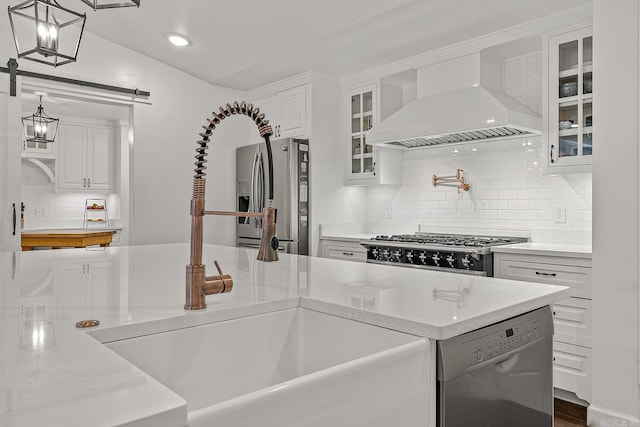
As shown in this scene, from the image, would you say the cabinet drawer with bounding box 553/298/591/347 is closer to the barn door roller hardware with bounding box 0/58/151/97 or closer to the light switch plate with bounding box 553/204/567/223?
the light switch plate with bounding box 553/204/567/223

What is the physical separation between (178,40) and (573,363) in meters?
3.81

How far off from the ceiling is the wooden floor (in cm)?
243

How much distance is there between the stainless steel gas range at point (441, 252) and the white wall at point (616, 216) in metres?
0.67

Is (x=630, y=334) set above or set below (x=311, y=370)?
below

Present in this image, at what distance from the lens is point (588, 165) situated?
2.95 m

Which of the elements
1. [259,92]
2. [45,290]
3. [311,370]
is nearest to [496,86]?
[259,92]

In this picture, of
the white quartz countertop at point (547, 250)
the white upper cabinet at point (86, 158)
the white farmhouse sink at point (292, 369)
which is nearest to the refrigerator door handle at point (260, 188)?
the white quartz countertop at point (547, 250)

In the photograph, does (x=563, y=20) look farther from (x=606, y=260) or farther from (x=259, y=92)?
(x=259, y=92)

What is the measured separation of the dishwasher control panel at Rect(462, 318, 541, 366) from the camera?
105 cm

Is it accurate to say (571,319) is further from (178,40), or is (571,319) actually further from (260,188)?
(178,40)

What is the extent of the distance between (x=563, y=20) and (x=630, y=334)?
197cm

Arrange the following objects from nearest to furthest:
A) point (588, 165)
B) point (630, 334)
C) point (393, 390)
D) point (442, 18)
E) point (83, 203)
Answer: point (393, 390)
point (630, 334)
point (588, 165)
point (442, 18)
point (83, 203)

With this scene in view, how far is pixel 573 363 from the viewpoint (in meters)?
2.76

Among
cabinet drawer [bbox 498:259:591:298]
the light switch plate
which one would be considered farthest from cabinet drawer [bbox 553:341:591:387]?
the light switch plate
